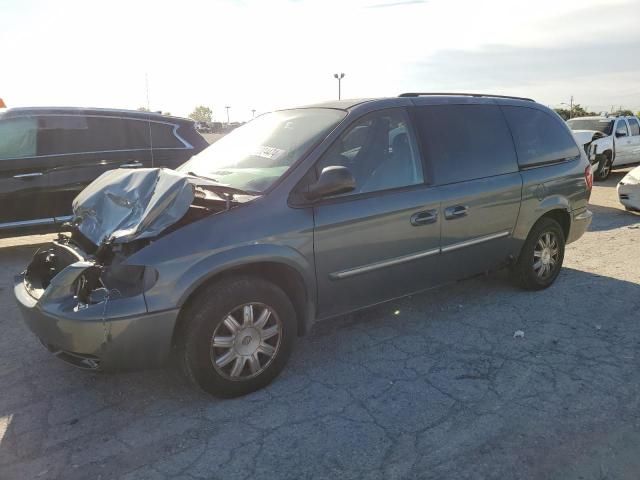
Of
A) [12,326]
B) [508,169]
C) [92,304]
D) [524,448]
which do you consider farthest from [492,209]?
[12,326]

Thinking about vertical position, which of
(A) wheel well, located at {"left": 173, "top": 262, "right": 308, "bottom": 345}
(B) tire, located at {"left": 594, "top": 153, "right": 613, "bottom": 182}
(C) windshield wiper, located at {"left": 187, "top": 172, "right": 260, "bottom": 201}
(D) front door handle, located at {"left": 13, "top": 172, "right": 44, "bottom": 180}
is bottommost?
(B) tire, located at {"left": 594, "top": 153, "right": 613, "bottom": 182}

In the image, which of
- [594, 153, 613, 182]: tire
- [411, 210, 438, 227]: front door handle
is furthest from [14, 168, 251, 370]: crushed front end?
[594, 153, 613, 182]: tire

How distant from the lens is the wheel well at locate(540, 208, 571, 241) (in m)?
4.82

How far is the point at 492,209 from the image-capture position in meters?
4.19

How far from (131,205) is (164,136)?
159 inches

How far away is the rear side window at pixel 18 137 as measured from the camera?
6.03 meters

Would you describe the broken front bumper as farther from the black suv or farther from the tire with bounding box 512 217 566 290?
the black suv

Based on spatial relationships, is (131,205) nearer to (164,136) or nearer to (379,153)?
(379,153)

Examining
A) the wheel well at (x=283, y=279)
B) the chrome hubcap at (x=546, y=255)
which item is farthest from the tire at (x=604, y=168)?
the wheel well at (x=283, y=279)

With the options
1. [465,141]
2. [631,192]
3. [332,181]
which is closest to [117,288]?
[332,181]

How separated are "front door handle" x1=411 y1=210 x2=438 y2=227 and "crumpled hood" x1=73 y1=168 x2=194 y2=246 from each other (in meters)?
1.59

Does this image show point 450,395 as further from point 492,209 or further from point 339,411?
point 492,209

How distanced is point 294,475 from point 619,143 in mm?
15230

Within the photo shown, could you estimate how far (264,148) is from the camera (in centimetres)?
370
